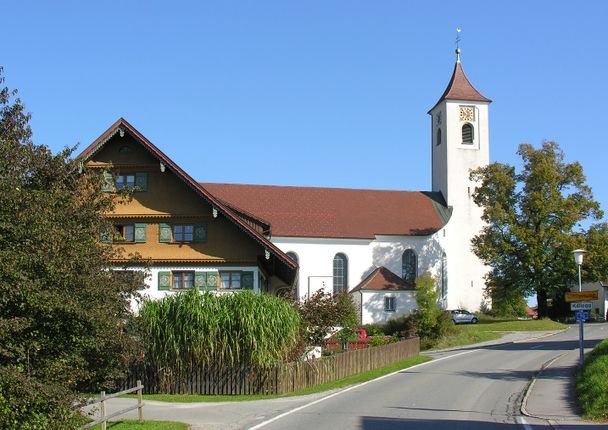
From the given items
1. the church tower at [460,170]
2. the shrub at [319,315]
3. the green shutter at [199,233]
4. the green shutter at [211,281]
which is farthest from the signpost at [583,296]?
the church tower at [460,170]

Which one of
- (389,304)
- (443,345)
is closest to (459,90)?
(389,304)

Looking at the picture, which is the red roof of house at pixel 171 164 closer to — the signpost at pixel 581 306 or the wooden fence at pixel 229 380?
the wooden fence at pixel 229 380

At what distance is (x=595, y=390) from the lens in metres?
17.7

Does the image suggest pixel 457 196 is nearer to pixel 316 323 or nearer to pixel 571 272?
pixel 571 272

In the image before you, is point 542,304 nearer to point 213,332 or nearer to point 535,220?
point 535,220

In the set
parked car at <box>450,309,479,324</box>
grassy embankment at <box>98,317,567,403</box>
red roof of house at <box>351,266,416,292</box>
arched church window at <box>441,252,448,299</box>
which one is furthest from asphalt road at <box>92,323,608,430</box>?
arched church window at <box>441,252,448,299</box>

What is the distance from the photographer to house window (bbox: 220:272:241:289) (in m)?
31.6

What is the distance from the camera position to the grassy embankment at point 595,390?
53.3 ft

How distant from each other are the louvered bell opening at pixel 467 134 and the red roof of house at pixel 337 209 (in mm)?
5461

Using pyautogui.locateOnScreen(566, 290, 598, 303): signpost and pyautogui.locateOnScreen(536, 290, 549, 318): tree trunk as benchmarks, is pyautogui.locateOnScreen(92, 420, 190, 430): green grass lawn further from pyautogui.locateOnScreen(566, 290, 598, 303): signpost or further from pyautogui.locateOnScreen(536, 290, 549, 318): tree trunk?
pyautogui.locateOnScreen(536, 290, 549, 318): tree trunk

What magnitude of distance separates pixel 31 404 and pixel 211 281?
20282mm

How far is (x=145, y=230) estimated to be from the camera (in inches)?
1259

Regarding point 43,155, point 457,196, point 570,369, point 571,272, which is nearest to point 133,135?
point 43,155

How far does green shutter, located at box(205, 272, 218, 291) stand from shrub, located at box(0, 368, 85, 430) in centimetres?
1922
